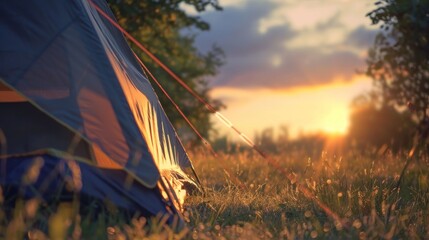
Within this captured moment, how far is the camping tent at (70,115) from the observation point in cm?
562

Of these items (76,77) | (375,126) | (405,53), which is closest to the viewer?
(76,77)

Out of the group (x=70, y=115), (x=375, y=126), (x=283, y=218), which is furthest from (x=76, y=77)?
(x=375, y=126)

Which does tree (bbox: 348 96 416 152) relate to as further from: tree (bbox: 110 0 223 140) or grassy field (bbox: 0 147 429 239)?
grassy field (bbox: 0 147 429 239)

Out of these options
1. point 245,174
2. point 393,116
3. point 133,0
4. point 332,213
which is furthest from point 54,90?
point 393,116

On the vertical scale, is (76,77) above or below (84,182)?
above

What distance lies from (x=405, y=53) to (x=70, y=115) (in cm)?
758

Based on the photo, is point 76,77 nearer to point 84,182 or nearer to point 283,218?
point 84,182

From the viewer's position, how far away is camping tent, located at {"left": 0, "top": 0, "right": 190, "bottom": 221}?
562 centimetres

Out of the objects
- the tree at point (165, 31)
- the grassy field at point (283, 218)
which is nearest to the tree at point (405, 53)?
the grassy field at point (283, 218)

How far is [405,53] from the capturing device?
39.1ft

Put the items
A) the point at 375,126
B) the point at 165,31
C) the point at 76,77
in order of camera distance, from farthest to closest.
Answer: the point at 375,126
the point at 165,31
the point at 76,77

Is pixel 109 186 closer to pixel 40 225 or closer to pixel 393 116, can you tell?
pixel 40 225

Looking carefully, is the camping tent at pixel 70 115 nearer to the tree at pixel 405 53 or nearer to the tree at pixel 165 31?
the tree at pixel 405 53

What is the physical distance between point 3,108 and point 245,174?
4.90 metres
